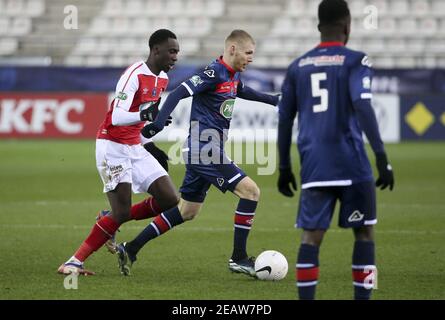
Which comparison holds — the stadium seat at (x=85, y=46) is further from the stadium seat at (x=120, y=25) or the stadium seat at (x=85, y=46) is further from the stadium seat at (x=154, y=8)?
the stadium seat at (x=154, y=8)

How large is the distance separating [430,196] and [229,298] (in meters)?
8.52

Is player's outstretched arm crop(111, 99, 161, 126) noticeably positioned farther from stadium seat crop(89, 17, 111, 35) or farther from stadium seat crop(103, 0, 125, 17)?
stadium seat crop(103, 0, 125, 17)

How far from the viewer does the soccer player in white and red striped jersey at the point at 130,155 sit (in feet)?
26.5

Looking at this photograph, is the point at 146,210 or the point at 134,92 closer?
the point at 134,92

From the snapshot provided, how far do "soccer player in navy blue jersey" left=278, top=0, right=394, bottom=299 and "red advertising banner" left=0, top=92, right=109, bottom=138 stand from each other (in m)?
20.0

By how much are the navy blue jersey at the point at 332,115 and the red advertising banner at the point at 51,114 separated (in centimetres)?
2009

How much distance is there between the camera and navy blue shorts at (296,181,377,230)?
19.9 feet

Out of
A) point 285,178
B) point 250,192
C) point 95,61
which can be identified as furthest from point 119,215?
point 95,61

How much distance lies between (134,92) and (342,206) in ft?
8.83

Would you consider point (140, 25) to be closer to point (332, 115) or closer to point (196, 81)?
point (196, 81)

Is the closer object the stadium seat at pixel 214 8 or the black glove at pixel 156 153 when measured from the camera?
the black glove at pixel 156 153

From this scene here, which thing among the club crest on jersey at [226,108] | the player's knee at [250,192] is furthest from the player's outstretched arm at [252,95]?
the player's knee at [250,192]

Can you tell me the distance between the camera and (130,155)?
841 cm
